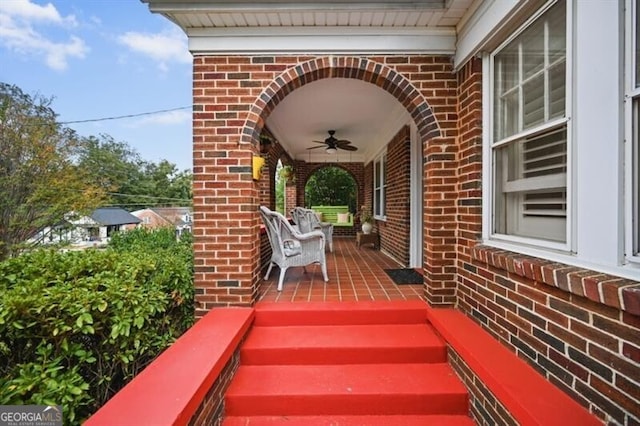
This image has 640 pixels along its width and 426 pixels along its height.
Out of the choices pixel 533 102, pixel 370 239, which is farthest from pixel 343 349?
pixel 370 239

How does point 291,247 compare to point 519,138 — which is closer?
point 519,138

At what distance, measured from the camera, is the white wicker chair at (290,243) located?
344 centimetres

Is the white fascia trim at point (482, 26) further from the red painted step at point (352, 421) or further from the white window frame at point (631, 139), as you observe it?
the red painted step at point (352, 421)

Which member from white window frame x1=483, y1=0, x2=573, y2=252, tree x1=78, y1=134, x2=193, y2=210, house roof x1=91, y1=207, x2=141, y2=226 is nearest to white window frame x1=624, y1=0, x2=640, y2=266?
white window frame x1=483, y1=0, x2=573, y2=252

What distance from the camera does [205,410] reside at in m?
1.66

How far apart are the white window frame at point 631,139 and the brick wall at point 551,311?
7.4 inches

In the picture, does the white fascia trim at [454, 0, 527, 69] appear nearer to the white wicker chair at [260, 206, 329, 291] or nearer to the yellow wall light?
the yellow wall light

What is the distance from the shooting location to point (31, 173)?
934 cm

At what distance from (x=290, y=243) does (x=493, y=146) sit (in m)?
2.24

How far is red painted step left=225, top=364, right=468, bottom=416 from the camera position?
194 centimetres

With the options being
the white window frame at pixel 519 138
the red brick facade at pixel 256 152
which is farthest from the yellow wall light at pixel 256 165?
Result: the white window frame at pixel 519 138

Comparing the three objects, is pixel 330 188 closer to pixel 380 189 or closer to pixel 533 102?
pixel 380 189

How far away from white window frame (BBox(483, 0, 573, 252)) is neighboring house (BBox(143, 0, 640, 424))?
10mm

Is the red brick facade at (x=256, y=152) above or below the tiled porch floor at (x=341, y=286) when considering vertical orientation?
above
